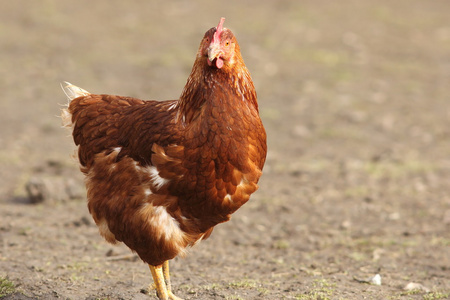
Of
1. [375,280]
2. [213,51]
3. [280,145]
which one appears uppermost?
[280,145]

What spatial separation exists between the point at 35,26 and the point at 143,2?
8.73 feet

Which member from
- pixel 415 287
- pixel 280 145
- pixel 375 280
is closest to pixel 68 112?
pixel 375 280

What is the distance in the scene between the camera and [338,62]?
11.4m

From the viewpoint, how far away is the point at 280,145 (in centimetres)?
842

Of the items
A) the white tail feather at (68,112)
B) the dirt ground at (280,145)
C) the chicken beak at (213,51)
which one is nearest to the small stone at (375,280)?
the dirt ground at (280,145)

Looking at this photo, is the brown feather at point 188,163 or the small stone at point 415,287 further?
the small stone at point 415,287

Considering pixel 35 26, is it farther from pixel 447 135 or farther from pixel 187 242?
pixel 187 242

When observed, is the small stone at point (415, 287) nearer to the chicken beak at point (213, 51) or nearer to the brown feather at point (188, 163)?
the brown feather at point (188, 163)

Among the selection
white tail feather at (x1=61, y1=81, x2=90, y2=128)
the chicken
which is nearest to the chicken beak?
the chicken

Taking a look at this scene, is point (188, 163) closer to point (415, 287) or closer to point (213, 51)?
point (213, 51)

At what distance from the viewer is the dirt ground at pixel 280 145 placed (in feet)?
16.0

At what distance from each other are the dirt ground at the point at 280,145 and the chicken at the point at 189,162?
2.06 feet

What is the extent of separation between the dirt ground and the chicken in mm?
628

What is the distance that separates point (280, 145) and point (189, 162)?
4866 millimetres
